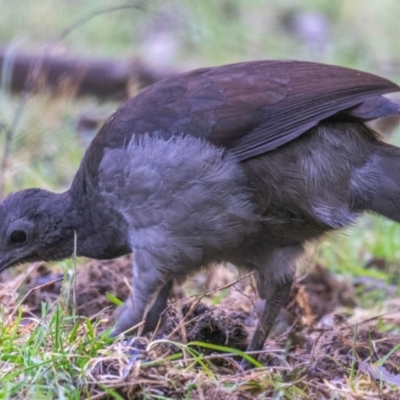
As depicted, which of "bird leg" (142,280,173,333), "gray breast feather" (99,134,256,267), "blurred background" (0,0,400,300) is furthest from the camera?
"blurred background" (0,0,400,300)

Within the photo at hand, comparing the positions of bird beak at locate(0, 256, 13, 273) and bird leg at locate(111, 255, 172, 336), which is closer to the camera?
bird leg at locate(111, 255, 172, 336)

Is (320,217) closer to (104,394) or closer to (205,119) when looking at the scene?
(205,119)

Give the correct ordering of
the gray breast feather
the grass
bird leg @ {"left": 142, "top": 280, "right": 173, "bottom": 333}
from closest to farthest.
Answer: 1. the grass
2. the gray breast feather
3. bird leg @ {"left": 142, "top": 280, "right": 173, "bottom": 333}

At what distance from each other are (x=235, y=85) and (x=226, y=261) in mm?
902

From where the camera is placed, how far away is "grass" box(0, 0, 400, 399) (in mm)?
3426

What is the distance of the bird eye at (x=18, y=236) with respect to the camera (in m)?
4.63

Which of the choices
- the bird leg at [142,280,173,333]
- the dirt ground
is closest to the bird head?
the dirt ground

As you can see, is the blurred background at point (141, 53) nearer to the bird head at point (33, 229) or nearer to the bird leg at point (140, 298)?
the bird leg at point (140, 298)

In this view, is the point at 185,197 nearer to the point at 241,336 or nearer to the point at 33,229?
the point at 241,336

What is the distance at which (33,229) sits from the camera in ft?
15.4

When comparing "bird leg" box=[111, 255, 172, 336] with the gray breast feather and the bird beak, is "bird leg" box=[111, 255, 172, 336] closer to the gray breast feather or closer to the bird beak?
the gray breast feather

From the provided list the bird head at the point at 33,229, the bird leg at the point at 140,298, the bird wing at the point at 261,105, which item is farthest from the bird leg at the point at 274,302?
the bird head at the point at 33,229

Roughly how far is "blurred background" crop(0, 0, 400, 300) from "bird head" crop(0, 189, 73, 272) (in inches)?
53.8

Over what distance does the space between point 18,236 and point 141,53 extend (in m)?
5.98
